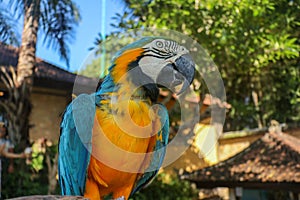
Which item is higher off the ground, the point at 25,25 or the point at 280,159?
the point at 25,25

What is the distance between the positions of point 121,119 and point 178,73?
421 millimetres

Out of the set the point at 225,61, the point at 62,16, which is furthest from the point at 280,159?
the point at 62,16

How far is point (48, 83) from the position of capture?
8.72m

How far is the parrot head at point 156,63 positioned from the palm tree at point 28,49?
4.59 m

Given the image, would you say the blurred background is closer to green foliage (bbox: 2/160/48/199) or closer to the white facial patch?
green foliage (bbox: 2/160/48/199)

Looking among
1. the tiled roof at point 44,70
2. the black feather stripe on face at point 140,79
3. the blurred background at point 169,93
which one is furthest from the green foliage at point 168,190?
the black feather stripe on face at point 140,79

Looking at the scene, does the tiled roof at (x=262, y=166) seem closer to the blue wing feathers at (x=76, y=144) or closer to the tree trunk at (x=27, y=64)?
the tree trunk at (x=27, y=64)

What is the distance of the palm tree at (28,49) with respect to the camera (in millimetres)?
6438

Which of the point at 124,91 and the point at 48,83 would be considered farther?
the point at 48,83

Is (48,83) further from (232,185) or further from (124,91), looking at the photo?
(124,91)

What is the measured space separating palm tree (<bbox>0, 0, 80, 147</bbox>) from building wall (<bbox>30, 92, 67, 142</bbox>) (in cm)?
176

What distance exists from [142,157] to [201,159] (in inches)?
371

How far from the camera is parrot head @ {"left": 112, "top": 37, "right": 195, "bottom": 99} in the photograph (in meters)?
2.24

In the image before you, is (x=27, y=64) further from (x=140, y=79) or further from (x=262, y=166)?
(x=140, y=79)
